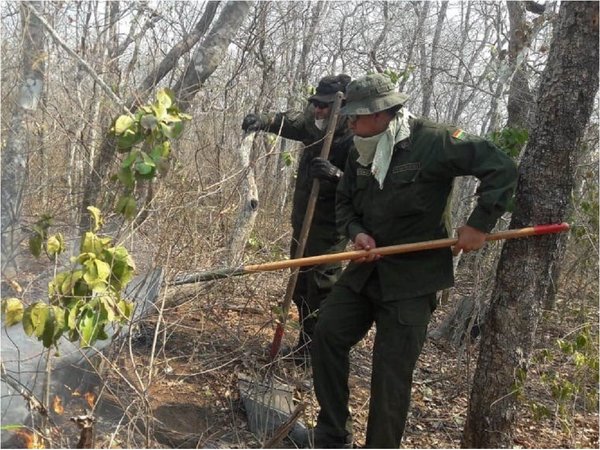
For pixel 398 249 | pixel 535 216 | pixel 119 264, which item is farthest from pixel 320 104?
pixel 119 264

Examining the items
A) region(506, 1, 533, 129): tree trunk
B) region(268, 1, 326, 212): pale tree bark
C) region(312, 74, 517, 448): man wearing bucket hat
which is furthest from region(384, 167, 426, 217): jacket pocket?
region(268, 1, 326, 212): pale tree bark

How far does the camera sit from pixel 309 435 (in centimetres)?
332

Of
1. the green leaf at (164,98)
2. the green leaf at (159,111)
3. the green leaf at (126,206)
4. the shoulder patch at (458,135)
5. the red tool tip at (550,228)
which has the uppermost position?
the shoulder patch at (458,135)

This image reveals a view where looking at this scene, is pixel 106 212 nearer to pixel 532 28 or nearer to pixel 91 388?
pixel 91 388

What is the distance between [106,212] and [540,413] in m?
2.81

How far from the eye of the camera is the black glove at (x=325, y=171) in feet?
12.8

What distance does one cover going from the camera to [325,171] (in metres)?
3.91

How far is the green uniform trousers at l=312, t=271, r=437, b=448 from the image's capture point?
2979mm

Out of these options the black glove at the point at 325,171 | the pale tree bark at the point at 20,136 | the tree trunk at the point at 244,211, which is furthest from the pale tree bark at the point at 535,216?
the pale tree bark at the point at 20,136

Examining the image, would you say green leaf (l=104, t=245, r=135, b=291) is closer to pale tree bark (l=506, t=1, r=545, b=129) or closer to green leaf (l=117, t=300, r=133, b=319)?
green leaf (l=117, t=300, r=133, b=319)

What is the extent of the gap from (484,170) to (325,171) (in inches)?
52.9

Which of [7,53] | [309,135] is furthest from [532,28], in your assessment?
[7,53]

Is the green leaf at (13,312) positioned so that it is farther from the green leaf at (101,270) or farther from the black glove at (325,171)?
the black glove at (325,171)

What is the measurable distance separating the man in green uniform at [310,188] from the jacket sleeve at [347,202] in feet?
2.10
